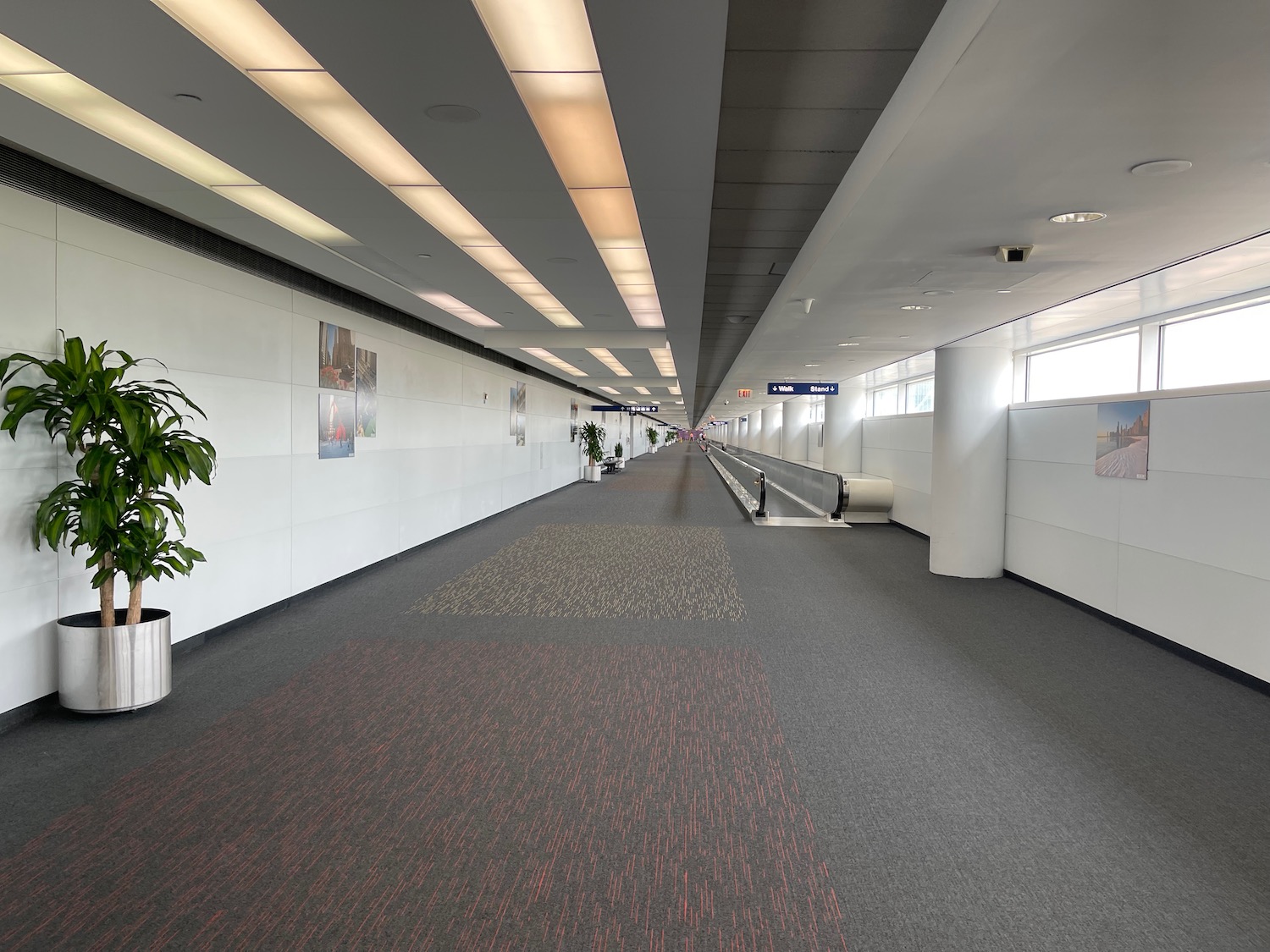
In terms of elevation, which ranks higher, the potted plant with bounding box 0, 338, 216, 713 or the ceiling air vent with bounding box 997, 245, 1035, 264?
the ceiling air vent with bounding box 997, 245, 1035, 264

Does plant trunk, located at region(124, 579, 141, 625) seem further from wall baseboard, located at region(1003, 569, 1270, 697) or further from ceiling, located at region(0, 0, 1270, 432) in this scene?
wall baseboard, located at region(1003, 569, 1270, 697)

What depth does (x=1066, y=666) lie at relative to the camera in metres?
5.27

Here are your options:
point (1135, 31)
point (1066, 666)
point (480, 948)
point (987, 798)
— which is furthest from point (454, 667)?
point (1135, 31)

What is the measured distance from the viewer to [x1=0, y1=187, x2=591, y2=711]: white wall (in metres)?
4.07

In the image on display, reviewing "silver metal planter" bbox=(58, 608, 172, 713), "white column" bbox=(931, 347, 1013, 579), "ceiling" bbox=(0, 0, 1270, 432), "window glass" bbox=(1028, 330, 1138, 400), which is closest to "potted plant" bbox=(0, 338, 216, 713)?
"silver metal planter" bbox=(58, 608, 172, 713)

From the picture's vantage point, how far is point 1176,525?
225 inches

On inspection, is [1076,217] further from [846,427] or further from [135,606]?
[846,427]

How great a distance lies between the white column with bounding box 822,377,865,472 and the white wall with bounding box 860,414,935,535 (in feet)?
3.04

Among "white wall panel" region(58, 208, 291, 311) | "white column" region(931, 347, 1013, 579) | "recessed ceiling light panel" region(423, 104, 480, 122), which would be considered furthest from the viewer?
"white column" region(931, 347, 1013, 579)

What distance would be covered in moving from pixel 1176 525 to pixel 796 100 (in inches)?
176

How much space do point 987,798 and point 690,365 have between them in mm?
12171

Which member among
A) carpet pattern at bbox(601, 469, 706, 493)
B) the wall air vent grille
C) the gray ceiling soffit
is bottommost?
carpet pattern at bbox(601, 469, 706, 493)

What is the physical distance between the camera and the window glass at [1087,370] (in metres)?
7.80

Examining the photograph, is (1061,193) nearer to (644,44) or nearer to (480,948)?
(644,44)
